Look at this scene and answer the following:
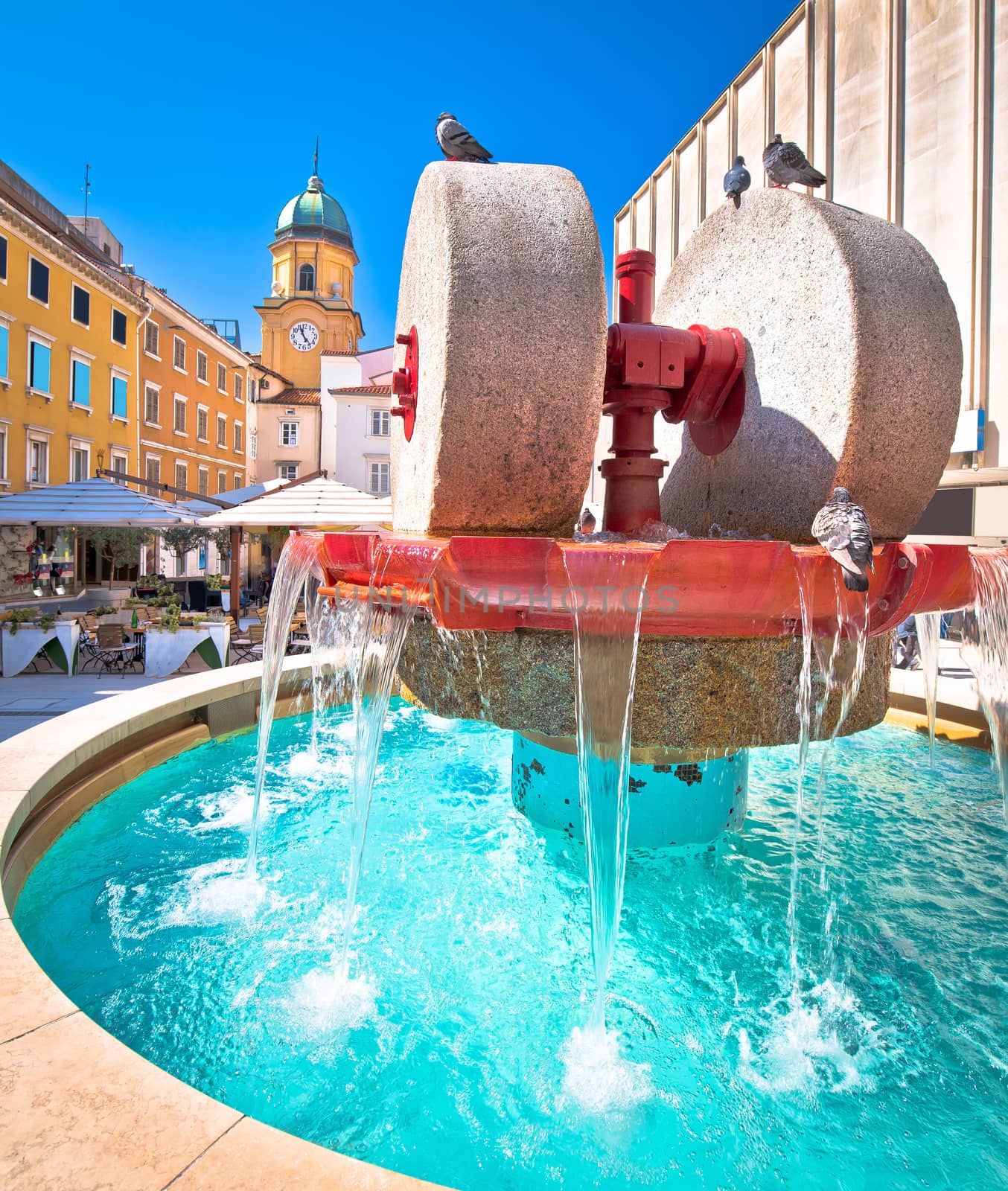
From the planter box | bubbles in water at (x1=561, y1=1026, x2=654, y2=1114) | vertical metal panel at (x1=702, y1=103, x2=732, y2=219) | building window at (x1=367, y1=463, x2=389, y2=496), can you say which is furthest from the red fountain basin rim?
building window at (x1=367, y1=463, x2=389, y2=496)

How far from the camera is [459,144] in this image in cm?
289

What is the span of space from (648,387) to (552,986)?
2.29 metres

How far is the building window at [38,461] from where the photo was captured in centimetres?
2172

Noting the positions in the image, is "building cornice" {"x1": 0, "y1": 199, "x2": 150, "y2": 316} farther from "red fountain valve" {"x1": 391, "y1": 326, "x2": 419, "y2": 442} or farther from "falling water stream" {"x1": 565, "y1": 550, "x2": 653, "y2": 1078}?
"falling water stream" {"x1": 565, "y1": 550, "x2": 653, "y2": 1078}

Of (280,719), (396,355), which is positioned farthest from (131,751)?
(396,355)

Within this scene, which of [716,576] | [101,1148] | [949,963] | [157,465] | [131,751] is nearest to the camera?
[101,1148]

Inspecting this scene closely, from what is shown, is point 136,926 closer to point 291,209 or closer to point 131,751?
point 131,751

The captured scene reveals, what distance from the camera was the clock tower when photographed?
142 feet

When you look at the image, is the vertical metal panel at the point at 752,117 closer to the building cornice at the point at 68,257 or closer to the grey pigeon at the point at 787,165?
the grey pigeon at the point at 787,165

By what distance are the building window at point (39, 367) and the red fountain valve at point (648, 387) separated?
23.5 metres

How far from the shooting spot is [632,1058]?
2352 mm

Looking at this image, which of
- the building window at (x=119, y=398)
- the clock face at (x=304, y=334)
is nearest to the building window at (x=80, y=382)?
the building window at (x=119, y=398)

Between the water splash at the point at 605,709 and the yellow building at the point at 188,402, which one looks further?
the yellow building at the point at 188,402

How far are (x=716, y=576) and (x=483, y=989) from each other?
5.68ft
